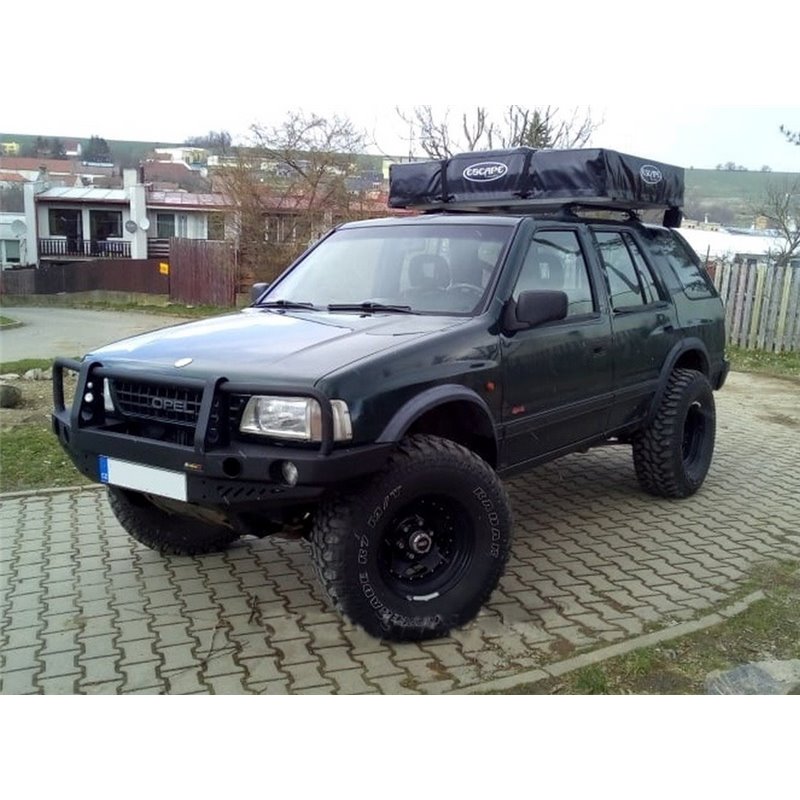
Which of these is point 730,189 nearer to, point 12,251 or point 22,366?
point 22,366

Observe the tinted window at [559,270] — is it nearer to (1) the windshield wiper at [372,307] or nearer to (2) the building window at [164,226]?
(1) the windshield wiper at [372,307]

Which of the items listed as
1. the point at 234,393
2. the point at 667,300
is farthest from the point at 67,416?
the point at 667,300

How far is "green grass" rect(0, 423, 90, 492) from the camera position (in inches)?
238

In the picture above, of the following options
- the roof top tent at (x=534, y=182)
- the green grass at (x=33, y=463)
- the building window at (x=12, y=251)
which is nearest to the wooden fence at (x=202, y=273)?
the building window at (x=12, y=251)

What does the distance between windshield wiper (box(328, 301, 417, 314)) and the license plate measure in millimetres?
1391

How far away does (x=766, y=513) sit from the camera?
5531mm

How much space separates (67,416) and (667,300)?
3.98 meters

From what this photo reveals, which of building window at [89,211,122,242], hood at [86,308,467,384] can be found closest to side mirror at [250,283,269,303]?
hood at [86,308,467,384]

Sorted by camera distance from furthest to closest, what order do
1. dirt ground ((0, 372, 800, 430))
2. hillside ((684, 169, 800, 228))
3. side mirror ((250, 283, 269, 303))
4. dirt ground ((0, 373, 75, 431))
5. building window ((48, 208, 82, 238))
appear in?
1. building window ((48, 208, 82, 238))
2. hillside ((684, 169, 800, 228))
3. dirt ground ((0, 372, 800, 430))
4. dirt ground ((0, 373, 75, 431))
5. side mirror ((250, 283, 269, 303))

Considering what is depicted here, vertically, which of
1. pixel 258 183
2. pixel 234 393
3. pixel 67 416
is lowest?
pixel 67 416

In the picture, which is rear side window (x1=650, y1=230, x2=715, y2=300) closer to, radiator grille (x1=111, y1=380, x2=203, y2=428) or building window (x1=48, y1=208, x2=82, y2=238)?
radiator grille (x1=111, y1=380, x2=203, y2=428)

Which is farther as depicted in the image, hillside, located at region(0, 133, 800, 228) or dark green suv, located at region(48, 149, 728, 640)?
hillside, located at region(0, 133, 800, 228)

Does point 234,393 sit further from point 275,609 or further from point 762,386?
point 762,386

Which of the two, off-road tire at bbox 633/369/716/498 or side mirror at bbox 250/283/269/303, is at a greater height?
Answer: side mirror at bbox 250/283/269/303
